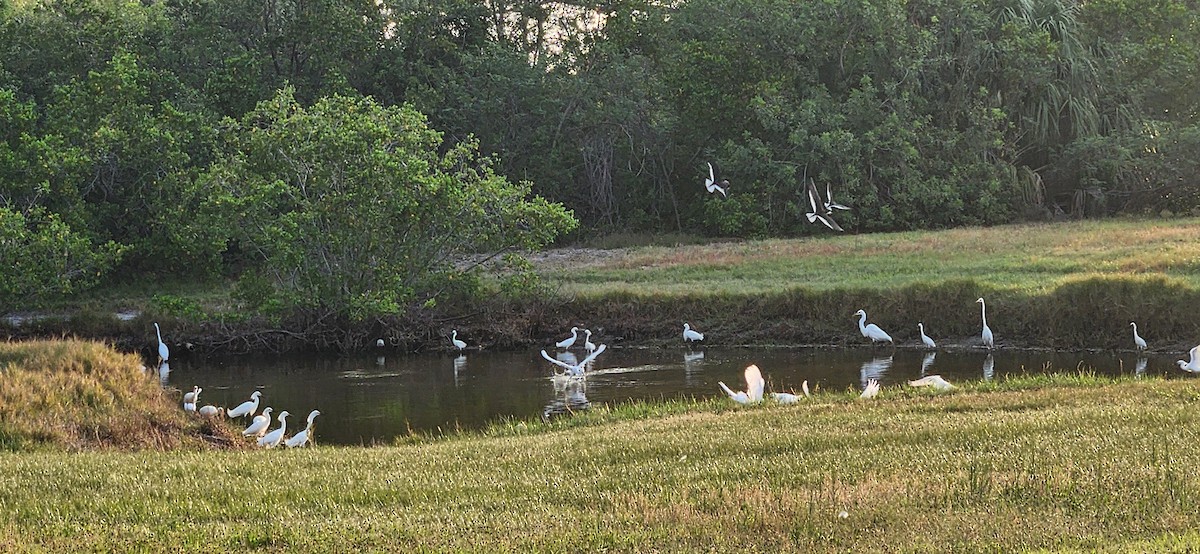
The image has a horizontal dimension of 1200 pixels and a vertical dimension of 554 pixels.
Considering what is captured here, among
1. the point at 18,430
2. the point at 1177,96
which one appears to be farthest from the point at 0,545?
the point at 1177,96

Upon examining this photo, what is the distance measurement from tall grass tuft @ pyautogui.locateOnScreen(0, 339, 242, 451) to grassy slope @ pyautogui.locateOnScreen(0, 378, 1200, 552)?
6.03 feet

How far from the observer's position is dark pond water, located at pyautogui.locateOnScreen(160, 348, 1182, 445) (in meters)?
21.1

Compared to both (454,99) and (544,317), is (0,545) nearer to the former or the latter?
(544,317)

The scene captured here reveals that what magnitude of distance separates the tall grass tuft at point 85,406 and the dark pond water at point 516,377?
2311 millimetres

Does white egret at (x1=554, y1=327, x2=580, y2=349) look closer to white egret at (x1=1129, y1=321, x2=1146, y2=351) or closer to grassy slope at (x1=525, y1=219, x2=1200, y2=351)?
grassy slope at (x1=525, y1=219, x2=1200, y2=351)

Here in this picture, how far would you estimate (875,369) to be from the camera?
941 inches

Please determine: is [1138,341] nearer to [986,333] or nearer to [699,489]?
[986,333]

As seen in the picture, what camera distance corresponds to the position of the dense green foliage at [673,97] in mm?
39375

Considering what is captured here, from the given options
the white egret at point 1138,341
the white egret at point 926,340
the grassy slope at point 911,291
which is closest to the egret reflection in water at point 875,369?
the white egret at point 926,340

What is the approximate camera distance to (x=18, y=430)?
49.6 ft

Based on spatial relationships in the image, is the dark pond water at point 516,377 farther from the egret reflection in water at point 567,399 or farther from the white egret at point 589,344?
the white egret at point 589,344

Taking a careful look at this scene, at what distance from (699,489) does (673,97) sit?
40.5 meters

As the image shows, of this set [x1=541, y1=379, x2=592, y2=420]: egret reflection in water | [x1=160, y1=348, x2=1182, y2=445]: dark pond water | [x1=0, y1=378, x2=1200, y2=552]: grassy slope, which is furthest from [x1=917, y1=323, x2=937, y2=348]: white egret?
[x1=0, y1=378, x2=1200, y2=552]: grassy slope

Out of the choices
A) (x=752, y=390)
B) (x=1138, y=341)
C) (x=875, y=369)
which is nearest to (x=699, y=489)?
(x=752, y=390)
